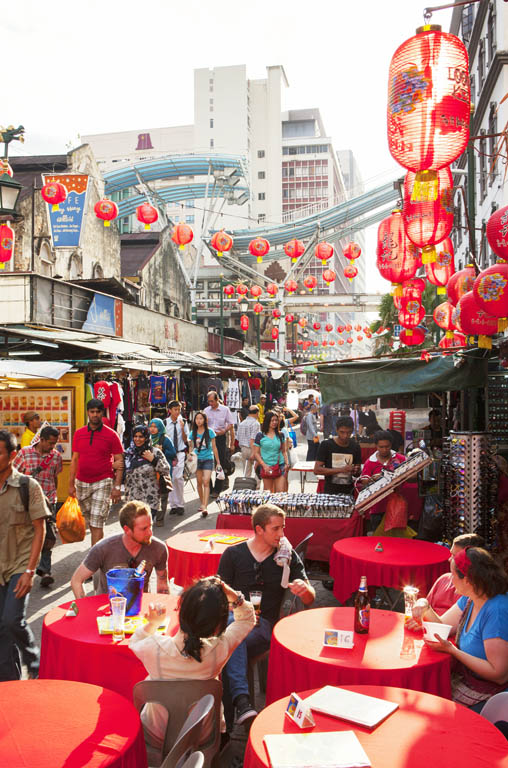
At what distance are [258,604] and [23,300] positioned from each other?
14.5 m

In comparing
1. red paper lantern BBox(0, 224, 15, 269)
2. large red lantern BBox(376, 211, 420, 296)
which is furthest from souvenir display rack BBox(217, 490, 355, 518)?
red paper lantern BBox(0, 224, 15, 269)

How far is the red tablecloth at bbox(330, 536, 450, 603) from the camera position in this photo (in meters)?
5.98

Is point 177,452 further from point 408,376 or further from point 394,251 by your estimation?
A: point 394,251

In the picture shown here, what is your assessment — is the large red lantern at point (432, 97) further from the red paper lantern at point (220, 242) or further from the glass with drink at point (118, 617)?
the red paper lantern at point (220, 242)

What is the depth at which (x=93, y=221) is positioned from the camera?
80.1 feet

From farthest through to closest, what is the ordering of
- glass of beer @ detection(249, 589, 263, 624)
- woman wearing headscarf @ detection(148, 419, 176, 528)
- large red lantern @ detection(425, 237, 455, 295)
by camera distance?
1. large red lantern @ detection(425, 237, 455, 295)
2. woman wearing headscarf @ detection(148, 419, 176, 528)
3. glass of beer @ detection(249, 589, 263, 624)

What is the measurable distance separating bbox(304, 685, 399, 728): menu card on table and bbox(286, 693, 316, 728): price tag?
72mm

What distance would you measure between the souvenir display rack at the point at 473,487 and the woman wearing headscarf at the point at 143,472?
4179mm

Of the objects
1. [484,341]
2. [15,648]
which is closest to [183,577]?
[15,648]

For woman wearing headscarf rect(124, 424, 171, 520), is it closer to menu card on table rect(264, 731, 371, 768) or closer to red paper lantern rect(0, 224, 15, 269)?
menu card on table rect(264, 731, 371, 768)

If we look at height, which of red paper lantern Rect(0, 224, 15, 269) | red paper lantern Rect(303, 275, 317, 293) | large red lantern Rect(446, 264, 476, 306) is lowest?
large red lantern Rect(446, 264, 476, 306)

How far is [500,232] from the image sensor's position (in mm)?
6613

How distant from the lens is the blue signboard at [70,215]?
17.5 metres

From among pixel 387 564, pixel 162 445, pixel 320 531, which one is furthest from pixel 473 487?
pixel 162 445
